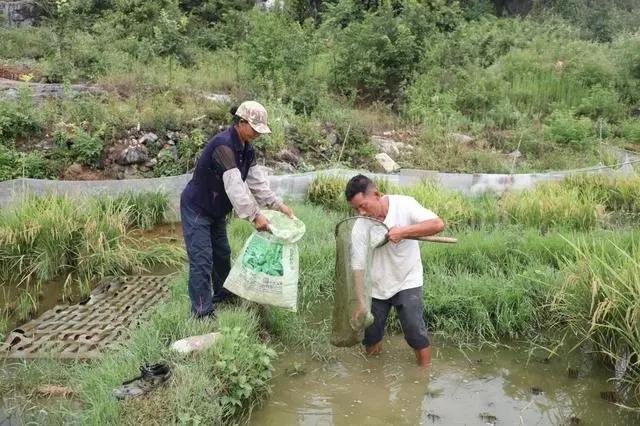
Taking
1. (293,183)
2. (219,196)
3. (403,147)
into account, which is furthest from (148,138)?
(219,196)

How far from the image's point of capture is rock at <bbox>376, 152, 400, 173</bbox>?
28.9 feet

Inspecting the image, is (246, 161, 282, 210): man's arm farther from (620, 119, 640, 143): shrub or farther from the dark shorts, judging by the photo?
(620, 119, 640, 143): shrub

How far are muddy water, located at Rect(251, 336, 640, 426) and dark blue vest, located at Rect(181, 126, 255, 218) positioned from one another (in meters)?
1.17

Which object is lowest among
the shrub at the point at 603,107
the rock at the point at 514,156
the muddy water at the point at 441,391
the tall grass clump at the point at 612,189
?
the muddy water at the point at 441,391

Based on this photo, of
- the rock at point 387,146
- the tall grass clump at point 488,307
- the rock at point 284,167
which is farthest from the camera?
the rock at point 387,146

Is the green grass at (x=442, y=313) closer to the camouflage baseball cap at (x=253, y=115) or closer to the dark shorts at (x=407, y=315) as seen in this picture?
the dark shorts at (x=407, y=315)

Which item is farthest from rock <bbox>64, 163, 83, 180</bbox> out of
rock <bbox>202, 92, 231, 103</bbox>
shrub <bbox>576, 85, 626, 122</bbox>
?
shrub <bbox>576, 85, 626, 122</bbox>

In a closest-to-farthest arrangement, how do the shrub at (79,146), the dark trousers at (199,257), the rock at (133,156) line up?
the dark trousers at (199,257) < the shrub at (79,146) < the rock at (133,156)

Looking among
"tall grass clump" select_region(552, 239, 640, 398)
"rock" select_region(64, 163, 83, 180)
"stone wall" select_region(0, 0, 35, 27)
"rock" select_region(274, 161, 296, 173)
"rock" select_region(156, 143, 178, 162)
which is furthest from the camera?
"stone wall" select_region(0, 0, 35, 27)

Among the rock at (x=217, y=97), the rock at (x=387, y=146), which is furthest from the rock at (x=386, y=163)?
the rock at (x=217, y=97)

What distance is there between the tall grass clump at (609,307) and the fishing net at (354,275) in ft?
4.54

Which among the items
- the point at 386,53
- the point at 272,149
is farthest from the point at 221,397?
the point at 386,53

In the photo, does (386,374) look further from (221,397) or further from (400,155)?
(400,155)

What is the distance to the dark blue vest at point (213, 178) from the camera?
3.99 m
